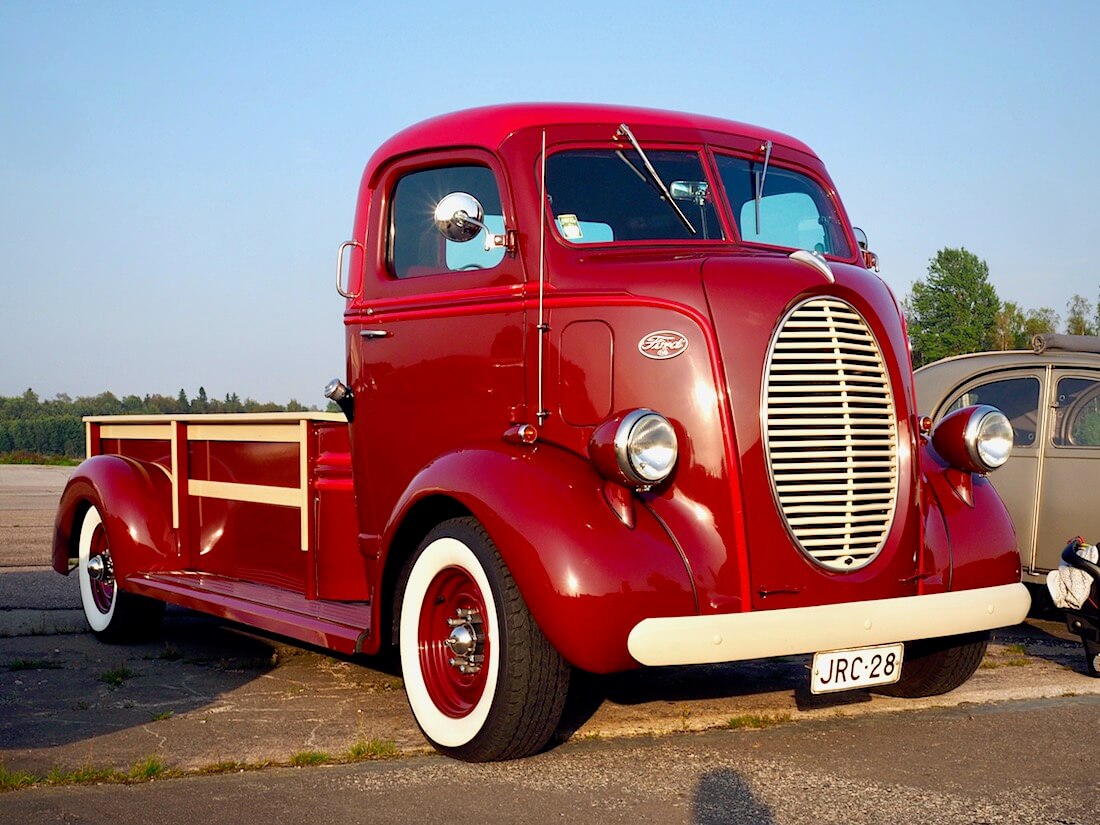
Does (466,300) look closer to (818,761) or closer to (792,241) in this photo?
(792,241)

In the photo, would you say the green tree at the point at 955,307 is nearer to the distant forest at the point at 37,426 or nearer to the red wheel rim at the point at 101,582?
the distant forest at the point at 37,426

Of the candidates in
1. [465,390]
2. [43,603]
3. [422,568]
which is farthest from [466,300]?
[43,603]

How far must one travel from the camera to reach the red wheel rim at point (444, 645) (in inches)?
199

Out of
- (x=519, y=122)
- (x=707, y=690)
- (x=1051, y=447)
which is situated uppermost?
(x=519, y=122)

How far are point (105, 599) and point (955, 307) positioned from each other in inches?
2943

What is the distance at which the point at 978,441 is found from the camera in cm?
566

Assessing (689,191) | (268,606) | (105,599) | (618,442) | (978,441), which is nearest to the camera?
(618,442)

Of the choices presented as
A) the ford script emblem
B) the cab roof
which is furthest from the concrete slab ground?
the cab roof

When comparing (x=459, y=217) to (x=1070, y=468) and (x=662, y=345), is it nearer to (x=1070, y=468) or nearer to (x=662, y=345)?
(x=662, y=345)

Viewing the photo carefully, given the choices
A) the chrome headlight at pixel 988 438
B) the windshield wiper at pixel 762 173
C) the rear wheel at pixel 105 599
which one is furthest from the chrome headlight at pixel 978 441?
the rear wheel at pixel 105 599

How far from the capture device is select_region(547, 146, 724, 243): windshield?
18.3 ft

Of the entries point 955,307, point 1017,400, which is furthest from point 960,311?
point 1017,400

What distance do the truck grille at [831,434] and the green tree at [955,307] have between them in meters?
73.2

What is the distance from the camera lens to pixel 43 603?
9.37 meters
